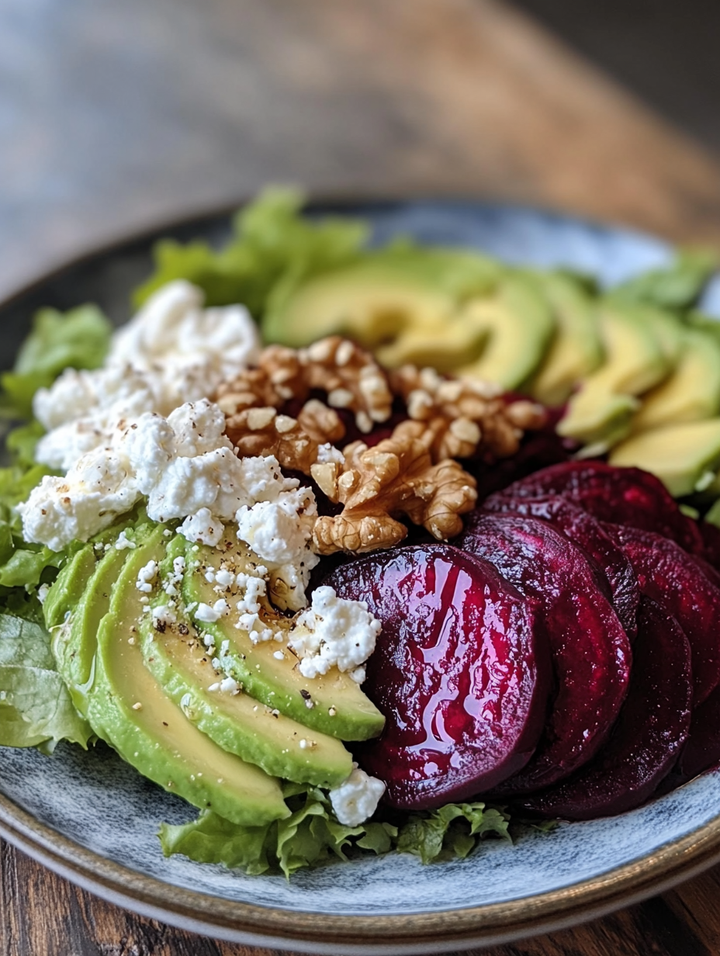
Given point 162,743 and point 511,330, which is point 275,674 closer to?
point 162,743

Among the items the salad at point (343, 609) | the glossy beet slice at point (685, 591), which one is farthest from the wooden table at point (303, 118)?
the glossy beet slice at point (685, 591)

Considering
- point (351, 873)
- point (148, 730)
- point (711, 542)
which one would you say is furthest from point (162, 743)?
point (711, 542)

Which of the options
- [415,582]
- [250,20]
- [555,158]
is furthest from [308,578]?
[250,20]

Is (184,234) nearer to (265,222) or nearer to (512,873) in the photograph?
(265,222)

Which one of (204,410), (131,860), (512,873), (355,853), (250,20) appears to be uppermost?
(250,20)

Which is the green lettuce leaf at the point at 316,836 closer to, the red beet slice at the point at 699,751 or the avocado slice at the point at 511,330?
the red beet slice at the point at 699,751

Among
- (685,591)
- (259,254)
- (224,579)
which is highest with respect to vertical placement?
(685,591)

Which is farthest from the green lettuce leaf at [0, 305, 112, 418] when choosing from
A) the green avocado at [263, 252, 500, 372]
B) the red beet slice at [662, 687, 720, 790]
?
the red beet slice at [662, 687, 720, 790]
